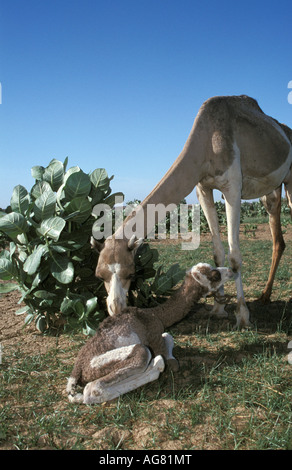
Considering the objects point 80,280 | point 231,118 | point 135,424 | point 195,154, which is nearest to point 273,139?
point 231,118

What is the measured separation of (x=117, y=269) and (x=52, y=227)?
2.93 ft

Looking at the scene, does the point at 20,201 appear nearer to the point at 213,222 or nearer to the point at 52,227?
the point at 52,227

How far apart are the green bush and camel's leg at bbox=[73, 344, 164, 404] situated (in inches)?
42.2

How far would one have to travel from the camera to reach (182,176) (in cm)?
397

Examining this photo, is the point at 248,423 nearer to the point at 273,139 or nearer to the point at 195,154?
the point at 195,154

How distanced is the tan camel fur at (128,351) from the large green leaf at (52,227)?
1092 millimetres

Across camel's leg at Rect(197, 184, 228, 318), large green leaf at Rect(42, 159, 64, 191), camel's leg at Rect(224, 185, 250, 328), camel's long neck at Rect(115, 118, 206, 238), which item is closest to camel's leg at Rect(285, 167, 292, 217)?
camel's leg at Rect(197, 184, 228, 318)

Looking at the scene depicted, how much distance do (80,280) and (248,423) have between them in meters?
2.35

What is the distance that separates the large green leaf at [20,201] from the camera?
3818mm

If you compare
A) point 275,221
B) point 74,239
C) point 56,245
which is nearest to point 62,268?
Answer: point 56,245

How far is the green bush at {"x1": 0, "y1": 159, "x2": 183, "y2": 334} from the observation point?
11.8 ft

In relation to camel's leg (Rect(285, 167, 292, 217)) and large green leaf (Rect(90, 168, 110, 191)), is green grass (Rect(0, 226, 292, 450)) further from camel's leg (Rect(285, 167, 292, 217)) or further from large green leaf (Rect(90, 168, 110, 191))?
camel's leg (Rect(285, 167, 292, 217))
